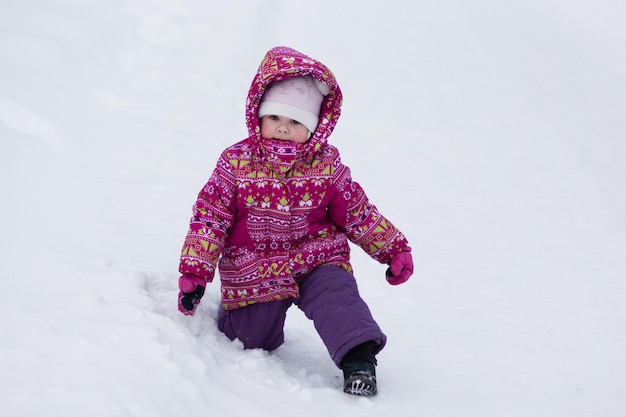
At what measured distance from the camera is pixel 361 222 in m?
2.84

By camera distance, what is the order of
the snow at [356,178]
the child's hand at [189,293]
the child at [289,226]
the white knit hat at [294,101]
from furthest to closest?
the white knit hat at [294,101]
the child at [289,226]
the child's hand at [189,293]
the snow at [356,178]

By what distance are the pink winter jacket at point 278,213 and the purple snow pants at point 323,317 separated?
0.16 ft

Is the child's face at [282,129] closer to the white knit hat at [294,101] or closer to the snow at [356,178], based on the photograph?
the white knit hat at [294,101]

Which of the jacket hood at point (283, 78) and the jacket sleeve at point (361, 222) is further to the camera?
the jacket sleeve at point (361, 222)

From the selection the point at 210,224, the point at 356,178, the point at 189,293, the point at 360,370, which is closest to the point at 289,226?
the point at 210,224

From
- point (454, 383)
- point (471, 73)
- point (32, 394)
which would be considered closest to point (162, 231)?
point (454, 383)

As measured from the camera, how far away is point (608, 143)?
21.9 ft

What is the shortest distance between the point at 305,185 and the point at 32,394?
1.26m

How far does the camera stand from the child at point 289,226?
8.50ft

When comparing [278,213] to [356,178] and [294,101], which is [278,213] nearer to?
→ [294,101]

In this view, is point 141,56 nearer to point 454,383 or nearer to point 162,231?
point 162,231

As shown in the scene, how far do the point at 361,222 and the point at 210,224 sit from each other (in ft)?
1.96

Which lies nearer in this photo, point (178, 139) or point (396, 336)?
point (396, 336)

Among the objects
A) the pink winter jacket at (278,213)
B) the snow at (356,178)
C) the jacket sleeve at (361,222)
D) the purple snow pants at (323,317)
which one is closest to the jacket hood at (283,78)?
the pink winter jacket at (278,213)
